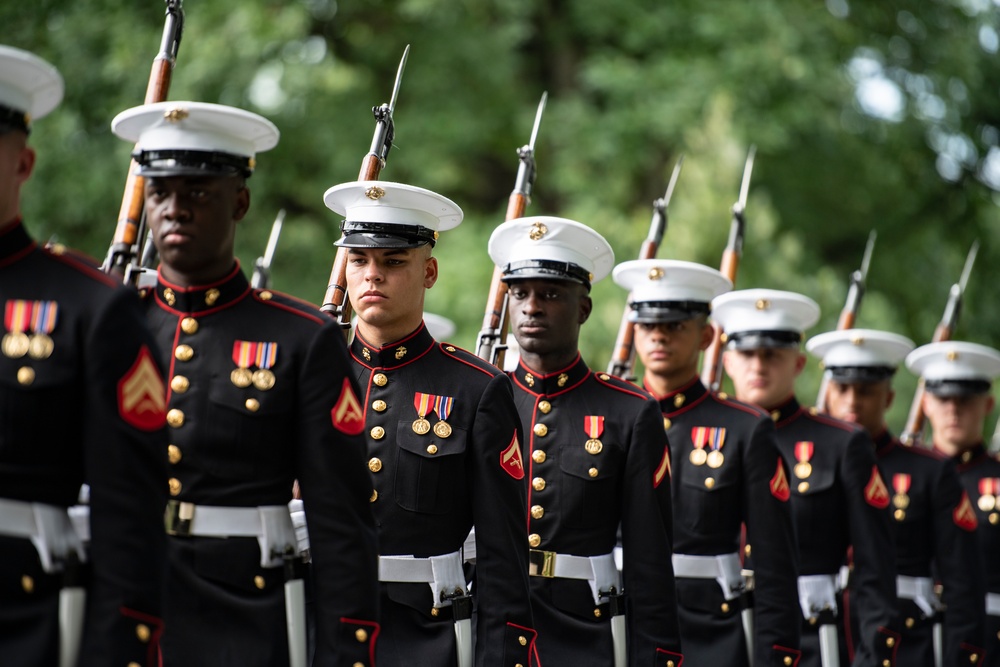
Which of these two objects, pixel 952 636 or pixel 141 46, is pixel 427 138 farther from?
pixel 952 636

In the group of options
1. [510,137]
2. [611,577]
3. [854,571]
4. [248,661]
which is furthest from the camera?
[510,137]

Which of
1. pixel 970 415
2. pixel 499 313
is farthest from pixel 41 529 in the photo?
pixel 970 415

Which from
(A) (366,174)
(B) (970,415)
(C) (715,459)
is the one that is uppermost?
Answer: (A) (366,174)

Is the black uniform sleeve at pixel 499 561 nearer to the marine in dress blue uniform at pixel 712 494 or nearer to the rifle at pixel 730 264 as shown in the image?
the marine in dress blue uniform at pixel 712 494

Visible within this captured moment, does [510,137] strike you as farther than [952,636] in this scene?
Yes

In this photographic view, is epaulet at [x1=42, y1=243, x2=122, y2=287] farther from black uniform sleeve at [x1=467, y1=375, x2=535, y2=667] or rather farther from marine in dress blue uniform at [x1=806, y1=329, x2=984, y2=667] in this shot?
marine in dress blue uniform at [x1=806, y1=329, x2=984, y2=667]

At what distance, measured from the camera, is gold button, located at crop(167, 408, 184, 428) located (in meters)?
3.92

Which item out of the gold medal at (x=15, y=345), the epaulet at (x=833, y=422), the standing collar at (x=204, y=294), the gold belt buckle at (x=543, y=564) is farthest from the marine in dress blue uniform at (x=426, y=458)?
the epaulet at (x=833, y=422)

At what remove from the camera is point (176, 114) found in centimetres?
387

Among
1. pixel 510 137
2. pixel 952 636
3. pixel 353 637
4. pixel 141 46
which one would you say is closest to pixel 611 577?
pixel 353 637

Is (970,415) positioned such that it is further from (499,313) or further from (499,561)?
(499,561)

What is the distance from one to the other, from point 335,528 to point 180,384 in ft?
1.89

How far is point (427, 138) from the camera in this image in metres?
15.7

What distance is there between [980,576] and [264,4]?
9341 mm
